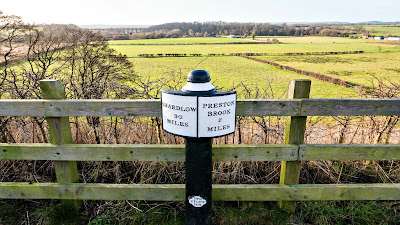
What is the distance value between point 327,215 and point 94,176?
2.83m

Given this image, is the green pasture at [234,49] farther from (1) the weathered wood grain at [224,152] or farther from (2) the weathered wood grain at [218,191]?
(1) the weathered wood grain at [224,152]

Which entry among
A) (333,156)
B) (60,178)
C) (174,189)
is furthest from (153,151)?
(333,156)

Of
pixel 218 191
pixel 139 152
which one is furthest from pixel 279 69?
pixel 139 152

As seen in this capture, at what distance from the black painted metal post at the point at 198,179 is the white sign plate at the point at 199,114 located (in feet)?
0.52

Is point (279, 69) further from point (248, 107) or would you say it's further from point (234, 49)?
point (234, 49)

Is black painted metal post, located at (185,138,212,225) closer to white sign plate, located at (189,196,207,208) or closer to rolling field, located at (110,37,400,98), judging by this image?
white sign plate, located at (189,196,207,208)

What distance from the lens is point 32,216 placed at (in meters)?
3.11

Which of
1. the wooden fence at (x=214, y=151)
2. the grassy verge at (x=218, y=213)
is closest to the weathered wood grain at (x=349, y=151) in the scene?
the wooden fence at (x=214, y=151)

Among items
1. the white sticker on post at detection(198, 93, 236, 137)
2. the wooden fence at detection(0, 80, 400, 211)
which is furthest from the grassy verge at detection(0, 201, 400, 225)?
the white sticker on post at detection(198, 93, 236, 137)

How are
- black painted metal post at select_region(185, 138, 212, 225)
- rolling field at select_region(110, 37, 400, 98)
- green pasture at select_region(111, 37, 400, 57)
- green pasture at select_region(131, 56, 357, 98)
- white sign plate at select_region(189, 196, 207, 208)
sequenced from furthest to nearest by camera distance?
green pasture at select_region(111, 37, 400, 57) → rolling field at select_region(110, 37, 400, 98) → green pasture at select_region(131, 56, 357, 98) → white sign plate at select_region(189, 196, 207, 208) → black painted metal post at select_region(185, 138, 212, 225)

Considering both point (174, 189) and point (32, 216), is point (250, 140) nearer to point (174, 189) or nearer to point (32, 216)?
point (174, 189)

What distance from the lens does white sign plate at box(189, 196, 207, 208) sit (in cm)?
233

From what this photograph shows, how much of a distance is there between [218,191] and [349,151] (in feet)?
4.59

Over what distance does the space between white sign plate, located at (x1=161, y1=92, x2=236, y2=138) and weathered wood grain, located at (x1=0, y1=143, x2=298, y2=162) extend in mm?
809
